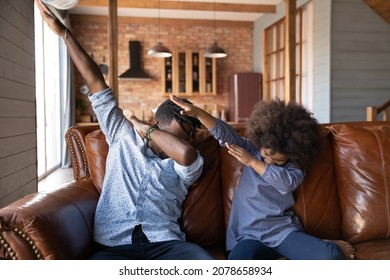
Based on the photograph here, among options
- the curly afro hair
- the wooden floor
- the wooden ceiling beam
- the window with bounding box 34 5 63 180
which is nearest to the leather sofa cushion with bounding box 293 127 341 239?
the curly afro hair

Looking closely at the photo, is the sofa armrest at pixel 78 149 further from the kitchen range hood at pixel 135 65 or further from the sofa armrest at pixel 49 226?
the kitchen range hood at pixel 135 65

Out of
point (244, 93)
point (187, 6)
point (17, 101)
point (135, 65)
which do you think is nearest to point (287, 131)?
point (17, 101)

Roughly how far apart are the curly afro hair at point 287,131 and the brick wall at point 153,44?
20.1ft

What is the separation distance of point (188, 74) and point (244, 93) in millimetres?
1255

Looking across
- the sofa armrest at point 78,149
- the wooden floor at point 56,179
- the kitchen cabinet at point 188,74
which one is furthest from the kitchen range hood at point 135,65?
the sofa armrest at point 78,149

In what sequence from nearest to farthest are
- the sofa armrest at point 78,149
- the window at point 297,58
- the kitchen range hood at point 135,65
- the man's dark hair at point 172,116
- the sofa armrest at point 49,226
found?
the sofa armrest at point 49,226
the man's dark hair at point 172,116
the sofa armrest at point 78,149
the window at point 297,58
the kitchen range hood at point 135,65

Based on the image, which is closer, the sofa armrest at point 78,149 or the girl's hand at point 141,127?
the girl's hand at point 141,127

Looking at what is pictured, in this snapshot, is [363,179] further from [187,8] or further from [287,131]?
[187,8]

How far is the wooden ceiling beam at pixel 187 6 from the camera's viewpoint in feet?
20.8

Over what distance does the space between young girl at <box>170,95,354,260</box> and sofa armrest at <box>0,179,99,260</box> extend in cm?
56

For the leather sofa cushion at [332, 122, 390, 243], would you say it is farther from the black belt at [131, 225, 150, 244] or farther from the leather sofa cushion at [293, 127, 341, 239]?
the black belt at [131, 225, 150, 244]

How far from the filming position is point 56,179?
5270 mm

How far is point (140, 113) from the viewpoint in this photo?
7566mm

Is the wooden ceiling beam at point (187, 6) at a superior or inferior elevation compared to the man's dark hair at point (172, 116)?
superior
